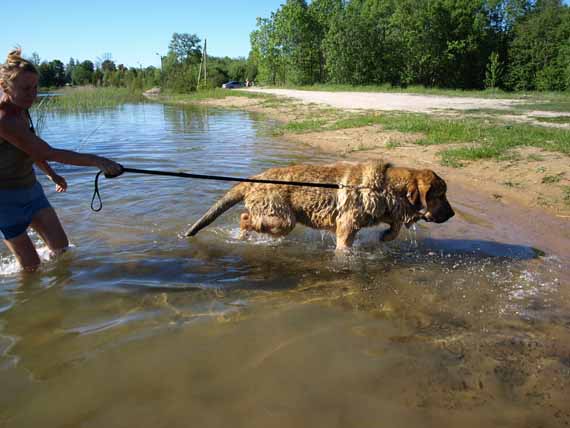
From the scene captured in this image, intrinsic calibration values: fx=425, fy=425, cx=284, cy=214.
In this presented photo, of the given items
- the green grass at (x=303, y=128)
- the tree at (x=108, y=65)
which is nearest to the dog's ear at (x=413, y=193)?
the green grass at (x=303, y=128)

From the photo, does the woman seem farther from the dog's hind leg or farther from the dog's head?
the dog's head

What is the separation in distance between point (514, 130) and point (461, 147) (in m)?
2.91

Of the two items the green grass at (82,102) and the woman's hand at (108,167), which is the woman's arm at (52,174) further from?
the green grass at (82,102)

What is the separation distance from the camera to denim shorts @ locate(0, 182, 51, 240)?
15.2 feet

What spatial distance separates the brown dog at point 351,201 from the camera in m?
6.04

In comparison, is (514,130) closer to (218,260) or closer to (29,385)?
(218,260)

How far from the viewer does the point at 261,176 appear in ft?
21.1

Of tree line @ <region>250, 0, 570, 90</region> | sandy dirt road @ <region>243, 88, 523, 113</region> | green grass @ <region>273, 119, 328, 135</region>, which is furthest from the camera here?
tree line @ <region>250, 0, 570, 90</region>

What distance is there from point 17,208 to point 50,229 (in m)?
0.62

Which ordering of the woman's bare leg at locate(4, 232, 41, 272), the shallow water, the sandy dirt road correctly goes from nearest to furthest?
the shallow water, the woman's bare leg at locate(4, 232, 41, 272), the sandy dirt road

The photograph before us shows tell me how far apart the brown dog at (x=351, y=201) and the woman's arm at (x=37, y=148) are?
2.31 metres

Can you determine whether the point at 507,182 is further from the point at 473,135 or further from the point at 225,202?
the point at 225,202

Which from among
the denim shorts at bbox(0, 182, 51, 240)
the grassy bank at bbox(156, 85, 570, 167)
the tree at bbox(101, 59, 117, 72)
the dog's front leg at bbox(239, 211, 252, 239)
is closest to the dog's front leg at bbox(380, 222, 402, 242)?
the dog's front leg at bbox(239, 211, 252, 239)

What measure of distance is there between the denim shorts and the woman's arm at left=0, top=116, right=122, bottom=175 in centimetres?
51
